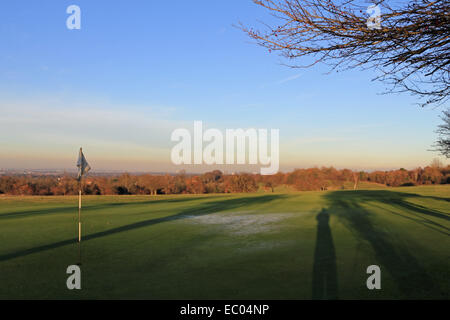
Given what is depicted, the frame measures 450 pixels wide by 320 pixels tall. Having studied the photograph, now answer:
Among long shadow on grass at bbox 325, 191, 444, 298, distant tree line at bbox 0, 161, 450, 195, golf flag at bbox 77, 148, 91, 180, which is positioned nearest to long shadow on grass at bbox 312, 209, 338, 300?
long shadow on grass at bbox 325, 191, 444, 298

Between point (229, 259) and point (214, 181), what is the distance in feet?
160

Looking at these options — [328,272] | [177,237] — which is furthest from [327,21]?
[177,237]

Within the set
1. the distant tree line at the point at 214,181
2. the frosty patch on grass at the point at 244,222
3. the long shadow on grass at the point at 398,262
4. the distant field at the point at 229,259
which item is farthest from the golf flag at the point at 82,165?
the distant tree line at the point at 214,181

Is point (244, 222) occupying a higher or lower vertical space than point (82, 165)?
lower

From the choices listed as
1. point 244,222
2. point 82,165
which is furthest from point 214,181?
point 82,165

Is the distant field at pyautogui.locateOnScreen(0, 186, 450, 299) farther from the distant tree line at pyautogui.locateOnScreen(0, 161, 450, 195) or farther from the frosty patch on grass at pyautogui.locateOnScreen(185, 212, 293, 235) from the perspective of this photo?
the distant tree line at pyautogui.locateOnScreen(0, 161, 450, 195)

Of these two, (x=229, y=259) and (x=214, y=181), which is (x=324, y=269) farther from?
(x=214, y=181)

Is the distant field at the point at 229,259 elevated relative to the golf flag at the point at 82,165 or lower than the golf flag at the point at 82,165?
lower

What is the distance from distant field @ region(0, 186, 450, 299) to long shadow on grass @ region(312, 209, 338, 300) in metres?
0.02

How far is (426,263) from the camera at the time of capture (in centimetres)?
591

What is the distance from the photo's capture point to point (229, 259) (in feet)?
20.0

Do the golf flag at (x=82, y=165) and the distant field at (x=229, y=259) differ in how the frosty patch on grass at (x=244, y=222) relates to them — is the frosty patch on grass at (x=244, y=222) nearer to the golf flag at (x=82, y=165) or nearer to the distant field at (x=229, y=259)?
the distant field at (x=229, y=259)

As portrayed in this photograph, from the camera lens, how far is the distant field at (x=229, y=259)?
14.8 ft

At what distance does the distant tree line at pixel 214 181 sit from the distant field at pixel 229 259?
28809mm
